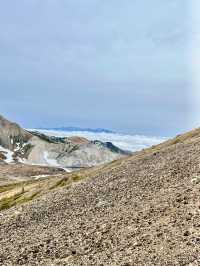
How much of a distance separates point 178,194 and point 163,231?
9.54m

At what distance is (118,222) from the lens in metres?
45.5

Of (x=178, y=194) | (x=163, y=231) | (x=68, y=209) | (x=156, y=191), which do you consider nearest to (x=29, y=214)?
(x=68, y=209)

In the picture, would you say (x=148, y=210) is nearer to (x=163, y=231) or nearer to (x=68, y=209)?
(x=163, y=231)

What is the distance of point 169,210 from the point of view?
44.3m

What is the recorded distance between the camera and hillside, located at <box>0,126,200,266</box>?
3644 centimetres

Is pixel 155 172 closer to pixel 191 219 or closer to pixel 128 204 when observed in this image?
pixel 128 204

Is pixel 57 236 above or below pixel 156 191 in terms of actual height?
below

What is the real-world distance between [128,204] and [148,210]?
17.7 ft

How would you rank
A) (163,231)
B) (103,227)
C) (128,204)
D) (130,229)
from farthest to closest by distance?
(128,204) → (103,227) → (130,229) → (163,231)

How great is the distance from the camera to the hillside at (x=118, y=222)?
1435 inches

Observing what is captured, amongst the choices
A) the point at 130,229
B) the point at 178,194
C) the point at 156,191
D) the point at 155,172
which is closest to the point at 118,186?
the point at 155,172

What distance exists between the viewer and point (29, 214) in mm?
59469

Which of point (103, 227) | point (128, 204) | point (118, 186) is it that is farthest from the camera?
point (118, 186)

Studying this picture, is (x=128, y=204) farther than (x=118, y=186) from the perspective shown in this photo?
No
